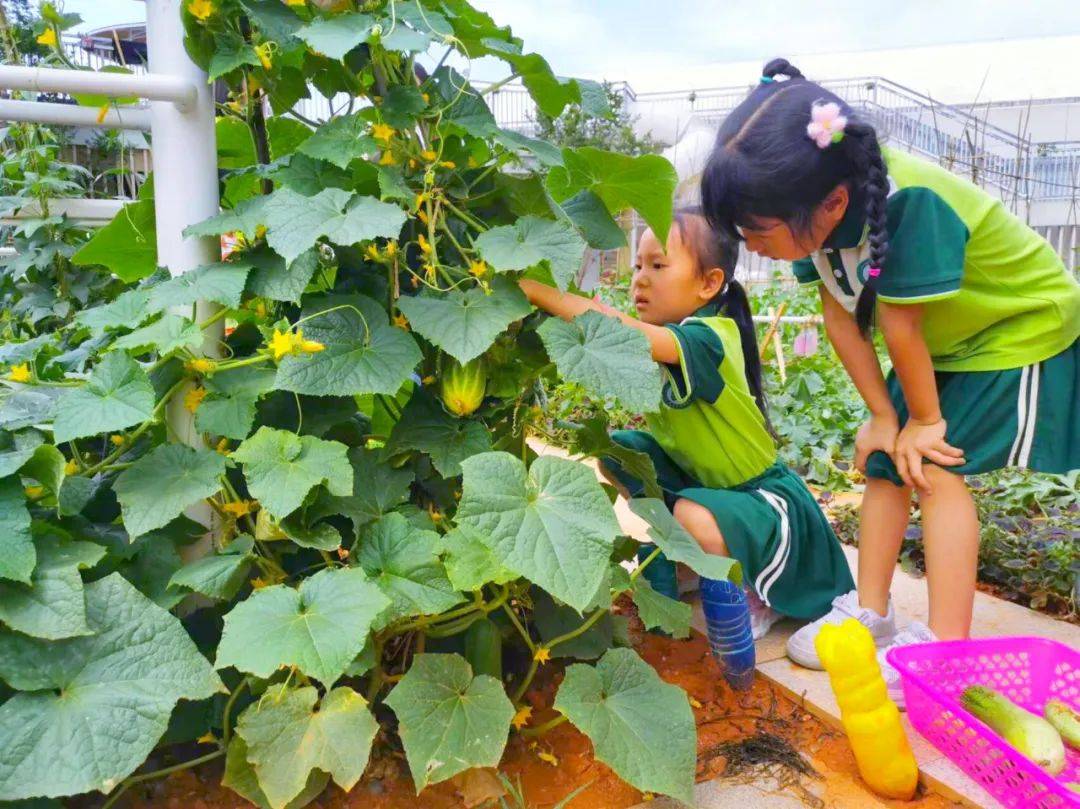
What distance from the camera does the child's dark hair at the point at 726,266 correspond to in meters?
2.01

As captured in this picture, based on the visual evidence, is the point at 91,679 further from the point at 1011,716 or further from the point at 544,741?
the point at 1011,716

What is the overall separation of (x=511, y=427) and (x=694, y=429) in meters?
0.65

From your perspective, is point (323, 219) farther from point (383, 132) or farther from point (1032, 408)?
point (1032, 408)

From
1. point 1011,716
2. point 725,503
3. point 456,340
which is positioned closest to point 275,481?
point 456,340

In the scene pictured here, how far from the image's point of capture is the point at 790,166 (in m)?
1.54

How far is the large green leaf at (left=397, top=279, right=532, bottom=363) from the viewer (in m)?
1.14

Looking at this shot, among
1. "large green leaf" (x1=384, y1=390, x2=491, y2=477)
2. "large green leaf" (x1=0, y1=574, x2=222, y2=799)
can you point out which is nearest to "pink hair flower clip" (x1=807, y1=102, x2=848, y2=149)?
"large green leaf" (x1=384, y1=390, x2=491, y2=477)

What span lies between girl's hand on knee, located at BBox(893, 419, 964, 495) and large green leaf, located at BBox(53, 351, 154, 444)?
1.37m

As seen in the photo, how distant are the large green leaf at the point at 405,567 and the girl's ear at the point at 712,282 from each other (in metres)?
1.08

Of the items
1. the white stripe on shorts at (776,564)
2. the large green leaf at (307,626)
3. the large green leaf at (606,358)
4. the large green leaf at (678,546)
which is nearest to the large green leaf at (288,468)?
the large green leaf at (307,626)

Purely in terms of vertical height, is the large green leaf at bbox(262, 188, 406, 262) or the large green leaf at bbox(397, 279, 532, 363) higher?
the large green leaf at bbox(262, 188, 406, 262)

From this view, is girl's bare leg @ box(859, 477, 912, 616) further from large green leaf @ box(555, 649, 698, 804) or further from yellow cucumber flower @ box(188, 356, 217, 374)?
yellow cucumber flower @ box(188, 356, 217, 374)

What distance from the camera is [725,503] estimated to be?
1.78 metres

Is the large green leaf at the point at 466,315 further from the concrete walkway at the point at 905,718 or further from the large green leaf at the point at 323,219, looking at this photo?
the concrete walkway at the point at 905,718
